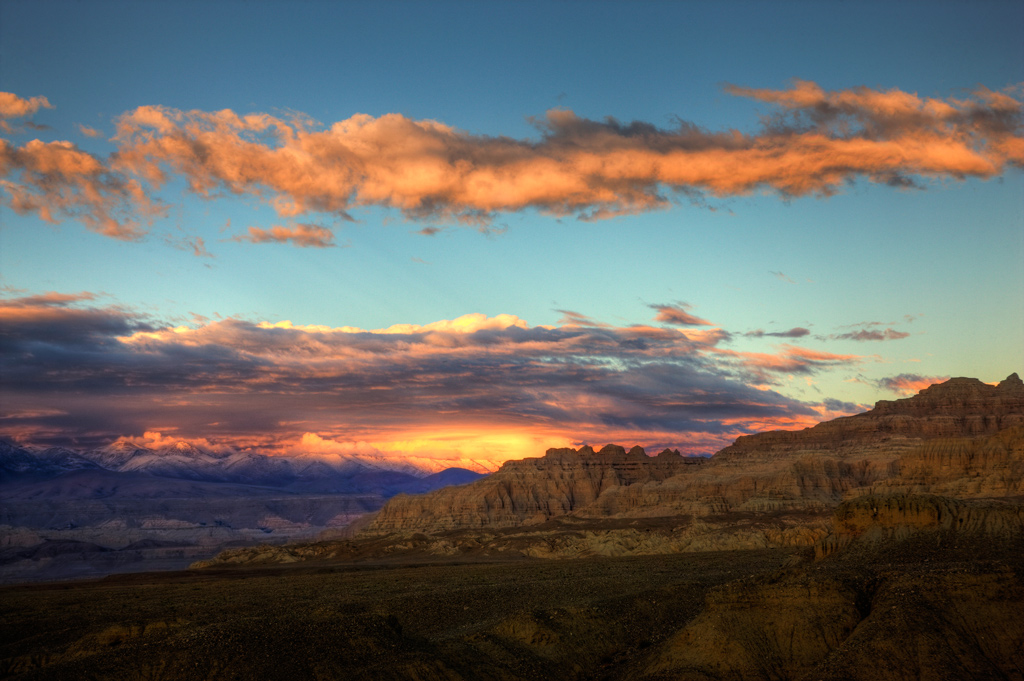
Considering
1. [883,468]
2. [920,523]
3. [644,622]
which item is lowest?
[644,622]

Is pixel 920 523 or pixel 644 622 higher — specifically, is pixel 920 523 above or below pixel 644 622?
above

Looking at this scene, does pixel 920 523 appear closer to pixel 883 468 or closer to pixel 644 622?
pixel 644 622

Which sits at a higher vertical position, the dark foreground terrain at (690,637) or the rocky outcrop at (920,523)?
the rocky outcrop at (920,523)

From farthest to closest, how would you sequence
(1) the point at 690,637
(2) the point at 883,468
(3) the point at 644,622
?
1. (2) the point at 883,468
2. (3) the point at 644,622
3. (1) the point at 690,637

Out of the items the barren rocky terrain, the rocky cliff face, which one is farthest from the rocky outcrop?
the rocky cliff face

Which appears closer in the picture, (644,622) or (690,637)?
(690,637)

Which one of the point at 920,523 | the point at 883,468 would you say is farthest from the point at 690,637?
the point at 883,468

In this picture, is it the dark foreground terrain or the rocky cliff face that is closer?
the dark foreground terrain

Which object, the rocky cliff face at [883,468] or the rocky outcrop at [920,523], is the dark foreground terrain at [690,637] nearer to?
the rocky outcrop at [920,523]

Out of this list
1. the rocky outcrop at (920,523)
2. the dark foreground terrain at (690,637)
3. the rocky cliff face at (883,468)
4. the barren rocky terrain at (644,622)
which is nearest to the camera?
the dark foreground terrain at (690,637)

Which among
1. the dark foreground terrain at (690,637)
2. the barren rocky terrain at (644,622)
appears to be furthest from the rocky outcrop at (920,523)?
the dark foreground terrain at (690,637)

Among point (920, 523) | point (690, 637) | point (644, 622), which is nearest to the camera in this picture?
point (690, 637)

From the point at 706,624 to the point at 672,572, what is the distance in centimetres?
Answer: 3994

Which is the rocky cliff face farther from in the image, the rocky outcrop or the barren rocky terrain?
the rocky outcrop
